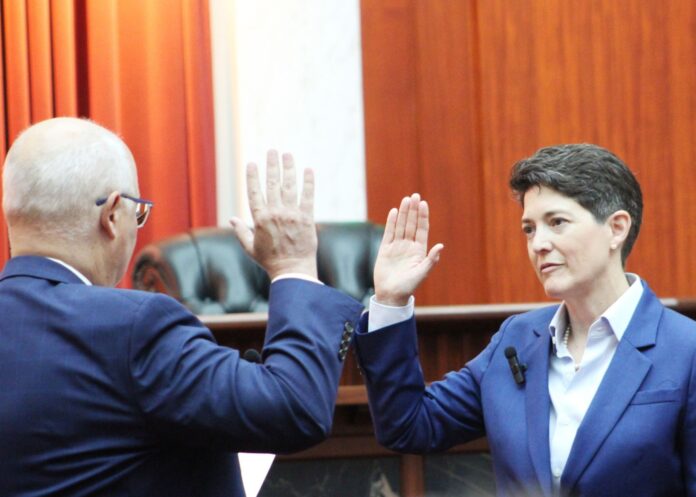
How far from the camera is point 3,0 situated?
16.6 ft

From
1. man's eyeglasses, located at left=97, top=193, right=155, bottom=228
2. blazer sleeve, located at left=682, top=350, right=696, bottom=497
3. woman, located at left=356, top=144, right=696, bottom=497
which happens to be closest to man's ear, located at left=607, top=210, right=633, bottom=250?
woman, located at left=356, top=144, right=696, bottom=497

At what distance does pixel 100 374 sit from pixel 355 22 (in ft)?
13.5

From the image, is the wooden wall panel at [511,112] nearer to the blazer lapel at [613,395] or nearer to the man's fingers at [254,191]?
the blazer lapel at [613,395]

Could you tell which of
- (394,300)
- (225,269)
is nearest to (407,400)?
(394,300)

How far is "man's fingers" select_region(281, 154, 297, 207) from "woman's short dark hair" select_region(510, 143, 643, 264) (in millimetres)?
690

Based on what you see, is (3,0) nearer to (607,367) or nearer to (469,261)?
(469,261)

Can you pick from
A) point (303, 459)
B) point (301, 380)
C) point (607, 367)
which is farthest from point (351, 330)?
point (303, 459)

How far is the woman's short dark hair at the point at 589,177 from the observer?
2.13 meters

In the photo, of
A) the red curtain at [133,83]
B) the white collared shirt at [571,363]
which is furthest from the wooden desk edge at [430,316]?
the red curtain at [133,83]

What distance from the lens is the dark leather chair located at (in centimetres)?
391

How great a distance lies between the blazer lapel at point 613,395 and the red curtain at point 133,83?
335 centimetres

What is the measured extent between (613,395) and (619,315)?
0.18 meters

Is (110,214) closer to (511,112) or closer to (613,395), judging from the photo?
(613,395)

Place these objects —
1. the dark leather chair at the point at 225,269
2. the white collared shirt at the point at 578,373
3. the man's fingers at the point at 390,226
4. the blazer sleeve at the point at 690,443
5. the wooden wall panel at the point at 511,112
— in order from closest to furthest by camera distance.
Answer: the blazer sleeve at the point at 690,443 → the white collared shirt at the point at 578,373 → the man's fingers at the point at 390,226 → the dark leather chair at the point at 225,269 → the wooden wall panel at the point at 511,112
